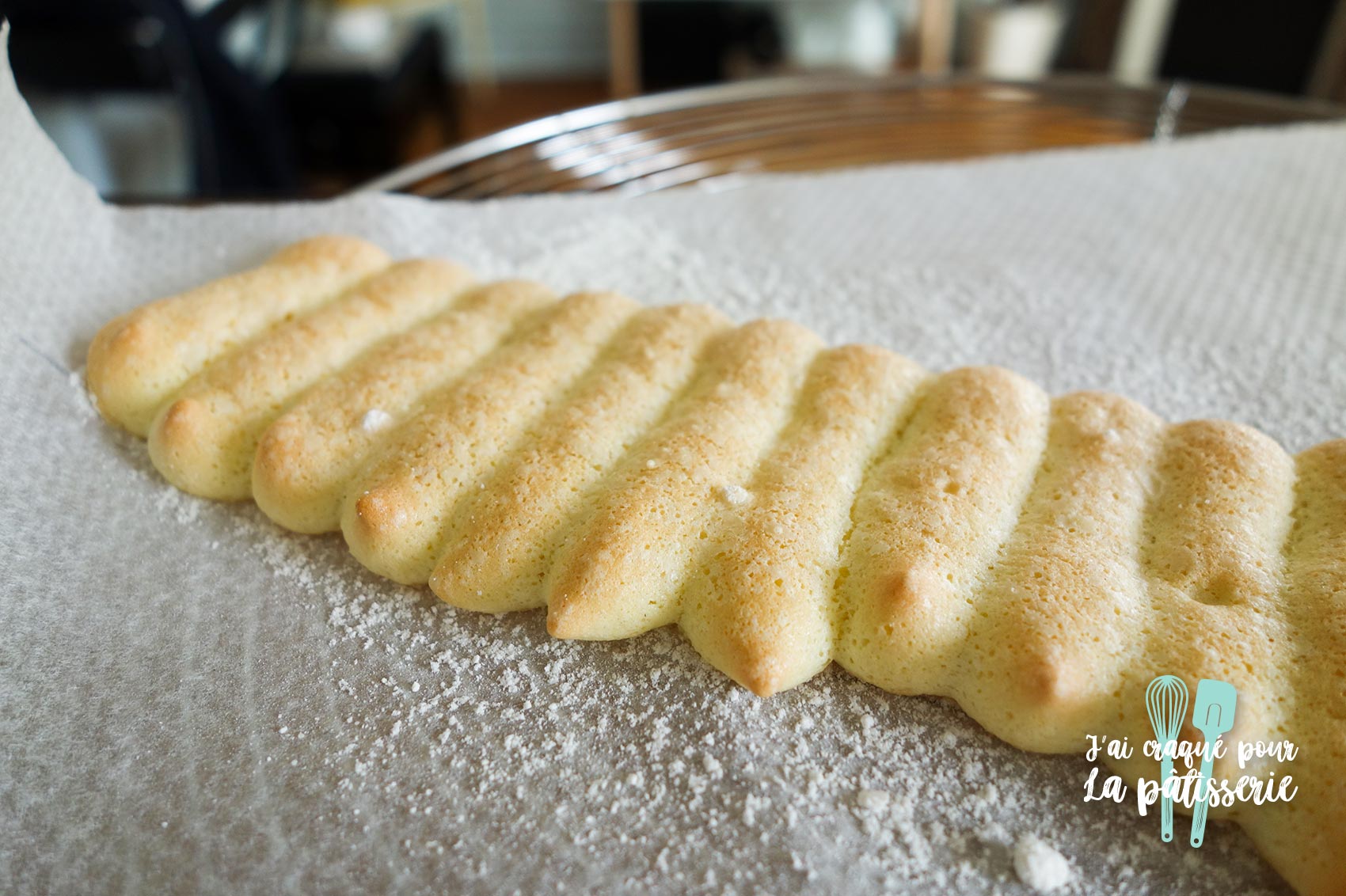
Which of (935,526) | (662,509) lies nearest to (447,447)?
(662,509)

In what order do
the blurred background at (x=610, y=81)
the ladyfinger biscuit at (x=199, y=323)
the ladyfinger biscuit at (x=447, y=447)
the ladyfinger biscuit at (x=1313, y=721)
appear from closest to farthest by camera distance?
the ladyfinger biscuit at (x=1313, y=721)
the ladyfinger biscuit at (x=447, y=447)
the ladyfinger biscuit at (x=199, y=323)
the blurred background at (x=610, y=81)

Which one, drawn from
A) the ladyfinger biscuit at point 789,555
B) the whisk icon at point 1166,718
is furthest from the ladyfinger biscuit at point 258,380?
the whisk icon at point 1166,718

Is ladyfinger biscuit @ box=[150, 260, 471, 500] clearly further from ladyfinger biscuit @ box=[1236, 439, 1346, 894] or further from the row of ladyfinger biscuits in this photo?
ladyfinger biscuit @ box=[1236, 439, 1346, 894]

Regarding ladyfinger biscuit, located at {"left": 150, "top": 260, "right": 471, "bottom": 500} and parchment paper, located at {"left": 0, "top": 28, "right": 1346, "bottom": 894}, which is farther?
ladyfinger biscuit, located at {"left": 150, "top": 260, "right": 471, "bottom": 500}

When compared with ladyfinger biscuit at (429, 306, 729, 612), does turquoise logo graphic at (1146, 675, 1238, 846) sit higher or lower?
lower

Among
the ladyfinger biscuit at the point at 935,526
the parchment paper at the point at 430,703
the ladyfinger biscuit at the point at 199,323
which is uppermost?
the ladyfinger biscuit at the point at 199,323


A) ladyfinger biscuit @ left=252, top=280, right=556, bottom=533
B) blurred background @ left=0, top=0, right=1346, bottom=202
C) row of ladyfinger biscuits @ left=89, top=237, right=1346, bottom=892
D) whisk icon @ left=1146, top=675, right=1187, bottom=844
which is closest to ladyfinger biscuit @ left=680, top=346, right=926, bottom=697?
row of ladyfinger biscuits @ left=89, top=237, right=1346, bottom=892

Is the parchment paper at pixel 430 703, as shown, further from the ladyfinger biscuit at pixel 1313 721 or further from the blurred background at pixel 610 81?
the blurred background at pixel 610 81

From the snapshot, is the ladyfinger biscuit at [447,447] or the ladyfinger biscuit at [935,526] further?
the ladyfinger biscuit at [447,447]
